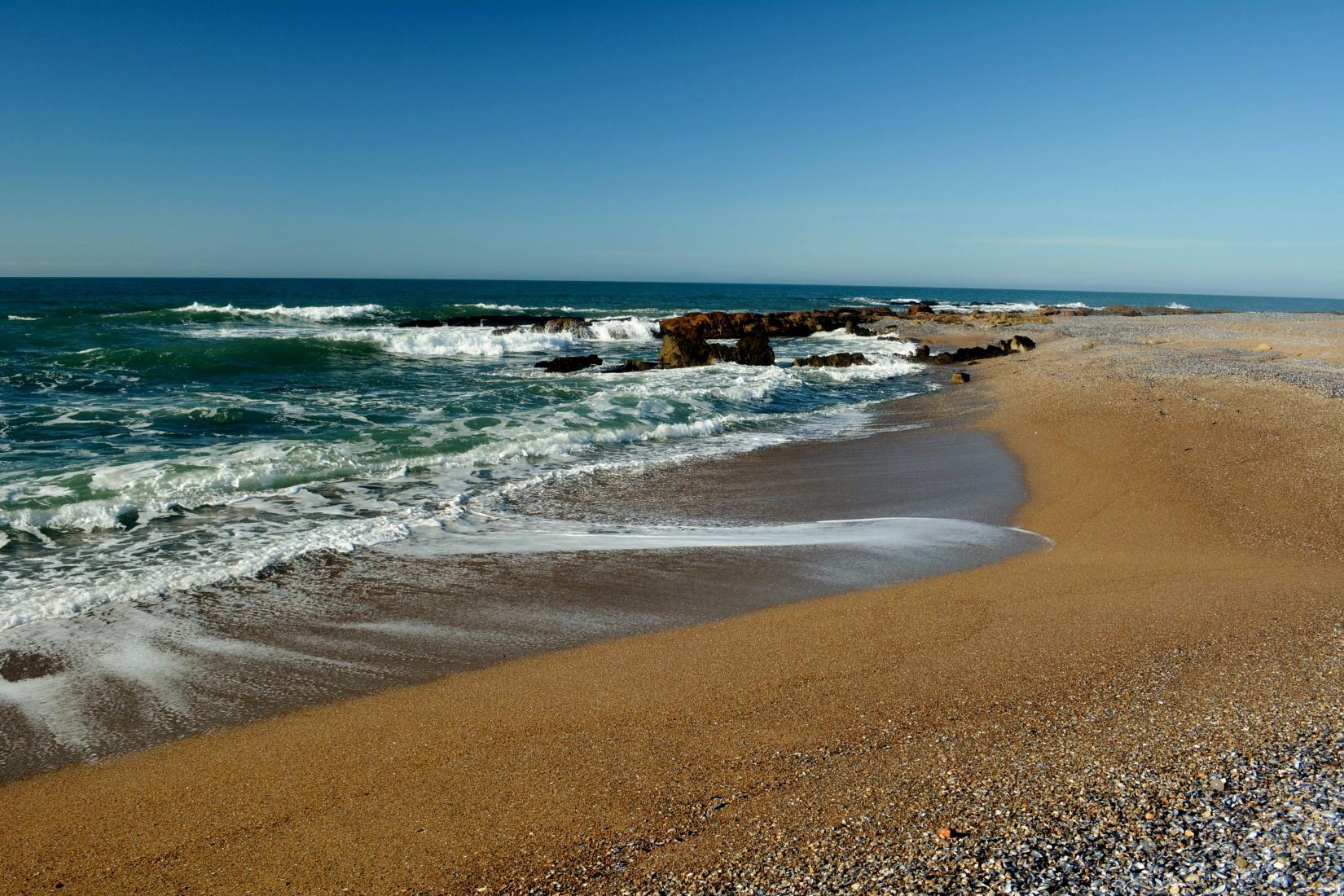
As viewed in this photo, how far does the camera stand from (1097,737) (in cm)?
299

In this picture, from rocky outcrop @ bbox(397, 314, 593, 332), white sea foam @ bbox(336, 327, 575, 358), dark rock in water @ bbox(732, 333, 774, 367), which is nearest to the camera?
dark rock in water @ bbox(732, 333, 774, 367)

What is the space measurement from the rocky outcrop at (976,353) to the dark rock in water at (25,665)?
22415 mm

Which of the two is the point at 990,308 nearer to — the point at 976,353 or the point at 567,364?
the point at 976,353

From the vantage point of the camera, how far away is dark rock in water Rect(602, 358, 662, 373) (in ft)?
65.3

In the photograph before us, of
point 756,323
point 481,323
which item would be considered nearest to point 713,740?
point 756,323

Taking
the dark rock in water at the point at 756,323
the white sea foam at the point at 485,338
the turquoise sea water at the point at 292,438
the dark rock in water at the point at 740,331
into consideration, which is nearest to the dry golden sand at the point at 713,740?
the turquoise sea water at the point at 292,438

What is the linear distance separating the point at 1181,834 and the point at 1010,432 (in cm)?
945

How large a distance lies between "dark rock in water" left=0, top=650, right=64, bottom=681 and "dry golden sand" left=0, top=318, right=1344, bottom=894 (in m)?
1.16

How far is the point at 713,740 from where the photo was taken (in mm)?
3096

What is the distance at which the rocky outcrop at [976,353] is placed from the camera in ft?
75.6

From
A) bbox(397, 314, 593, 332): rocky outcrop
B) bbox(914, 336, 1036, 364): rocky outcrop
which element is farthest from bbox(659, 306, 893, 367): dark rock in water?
bbox(914, 336, 1036, 364): rocky outcrop

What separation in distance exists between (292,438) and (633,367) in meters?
11.2

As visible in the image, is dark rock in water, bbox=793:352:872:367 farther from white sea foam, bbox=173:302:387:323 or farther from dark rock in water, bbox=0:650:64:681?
white sea foam, bbox=173:302:387:323

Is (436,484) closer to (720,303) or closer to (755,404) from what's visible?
(755,404)
